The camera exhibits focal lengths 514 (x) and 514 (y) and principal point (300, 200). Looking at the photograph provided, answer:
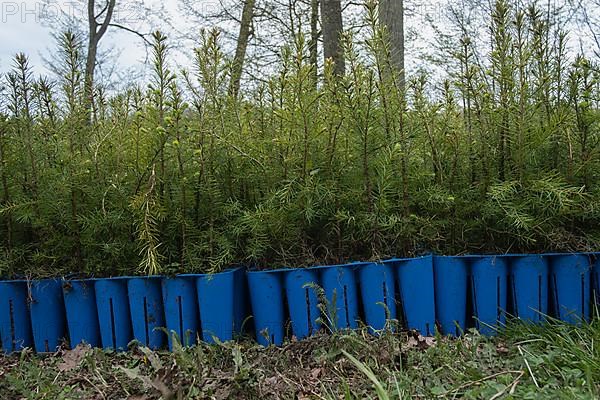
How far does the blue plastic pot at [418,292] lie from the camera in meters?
1.76

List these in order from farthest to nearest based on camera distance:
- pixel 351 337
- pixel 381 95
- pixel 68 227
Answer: pixel 68 227, pixel 381 95, pixel 351 337

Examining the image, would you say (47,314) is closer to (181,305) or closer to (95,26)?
(181,305)

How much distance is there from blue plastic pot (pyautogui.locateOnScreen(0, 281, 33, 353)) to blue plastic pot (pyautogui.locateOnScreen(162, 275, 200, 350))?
1.88 feet

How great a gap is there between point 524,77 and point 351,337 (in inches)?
41.5

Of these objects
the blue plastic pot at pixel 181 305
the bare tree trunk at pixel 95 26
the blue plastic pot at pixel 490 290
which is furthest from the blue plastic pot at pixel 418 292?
the bare tree trunk at pixel 95 26

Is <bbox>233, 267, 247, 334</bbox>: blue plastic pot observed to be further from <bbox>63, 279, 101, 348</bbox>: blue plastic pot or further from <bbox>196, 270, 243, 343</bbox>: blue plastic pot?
<bbox>63, 279, 101, 348</bbox>: blue plastic pot

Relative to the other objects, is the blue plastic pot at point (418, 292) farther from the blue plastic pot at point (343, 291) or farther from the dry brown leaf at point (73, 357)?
the dry brown leaf at point (73, 357)

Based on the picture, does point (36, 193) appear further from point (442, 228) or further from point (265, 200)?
point (442, 228)

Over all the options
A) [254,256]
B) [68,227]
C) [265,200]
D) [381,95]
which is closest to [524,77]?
[381,95]

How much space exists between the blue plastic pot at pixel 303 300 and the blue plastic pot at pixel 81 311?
2.38ft

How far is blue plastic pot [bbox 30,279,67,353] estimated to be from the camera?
190 centimetres

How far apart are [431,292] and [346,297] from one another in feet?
0.97

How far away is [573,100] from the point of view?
1748 mm

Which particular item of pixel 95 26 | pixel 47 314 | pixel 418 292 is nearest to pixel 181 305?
pixel 47 314
